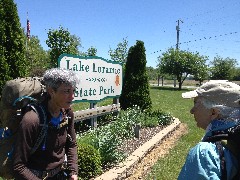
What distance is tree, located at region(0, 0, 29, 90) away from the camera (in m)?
5.04

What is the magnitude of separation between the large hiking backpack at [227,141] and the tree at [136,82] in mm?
9925

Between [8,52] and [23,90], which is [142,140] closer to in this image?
[8,52]

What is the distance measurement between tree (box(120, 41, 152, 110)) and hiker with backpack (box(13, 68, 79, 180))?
29.5ft

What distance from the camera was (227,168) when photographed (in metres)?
1.60

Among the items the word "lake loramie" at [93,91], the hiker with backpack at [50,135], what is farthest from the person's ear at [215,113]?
the word "lake loramie" at [93,91]

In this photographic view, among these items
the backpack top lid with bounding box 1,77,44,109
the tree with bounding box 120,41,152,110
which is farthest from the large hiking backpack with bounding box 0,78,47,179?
the tree with bounding box 120,41,152,110

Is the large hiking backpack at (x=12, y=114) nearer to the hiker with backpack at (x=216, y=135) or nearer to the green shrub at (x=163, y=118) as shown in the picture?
the hiker with backpack at (x=216, y=135)

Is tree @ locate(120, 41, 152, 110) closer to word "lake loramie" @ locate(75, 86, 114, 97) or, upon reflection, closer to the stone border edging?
word "lake loramie" @ locate(75, 86, 114, 97)

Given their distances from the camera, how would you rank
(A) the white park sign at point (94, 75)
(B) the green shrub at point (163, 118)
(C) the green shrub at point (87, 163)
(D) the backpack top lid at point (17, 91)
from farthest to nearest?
(B) the green shrub at point (163, 118), (A) the white park sign at point (94, 75), (C) the green shrub at point (87, 163), (D) the backpack top lid at point (17, 91)

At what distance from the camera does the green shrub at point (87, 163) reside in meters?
4.96

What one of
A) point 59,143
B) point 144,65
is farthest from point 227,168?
point 144,65

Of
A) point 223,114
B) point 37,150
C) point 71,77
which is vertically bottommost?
point 37,150

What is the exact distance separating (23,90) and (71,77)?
1.36 feet

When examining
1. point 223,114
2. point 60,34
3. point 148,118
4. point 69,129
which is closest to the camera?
point 223,114
